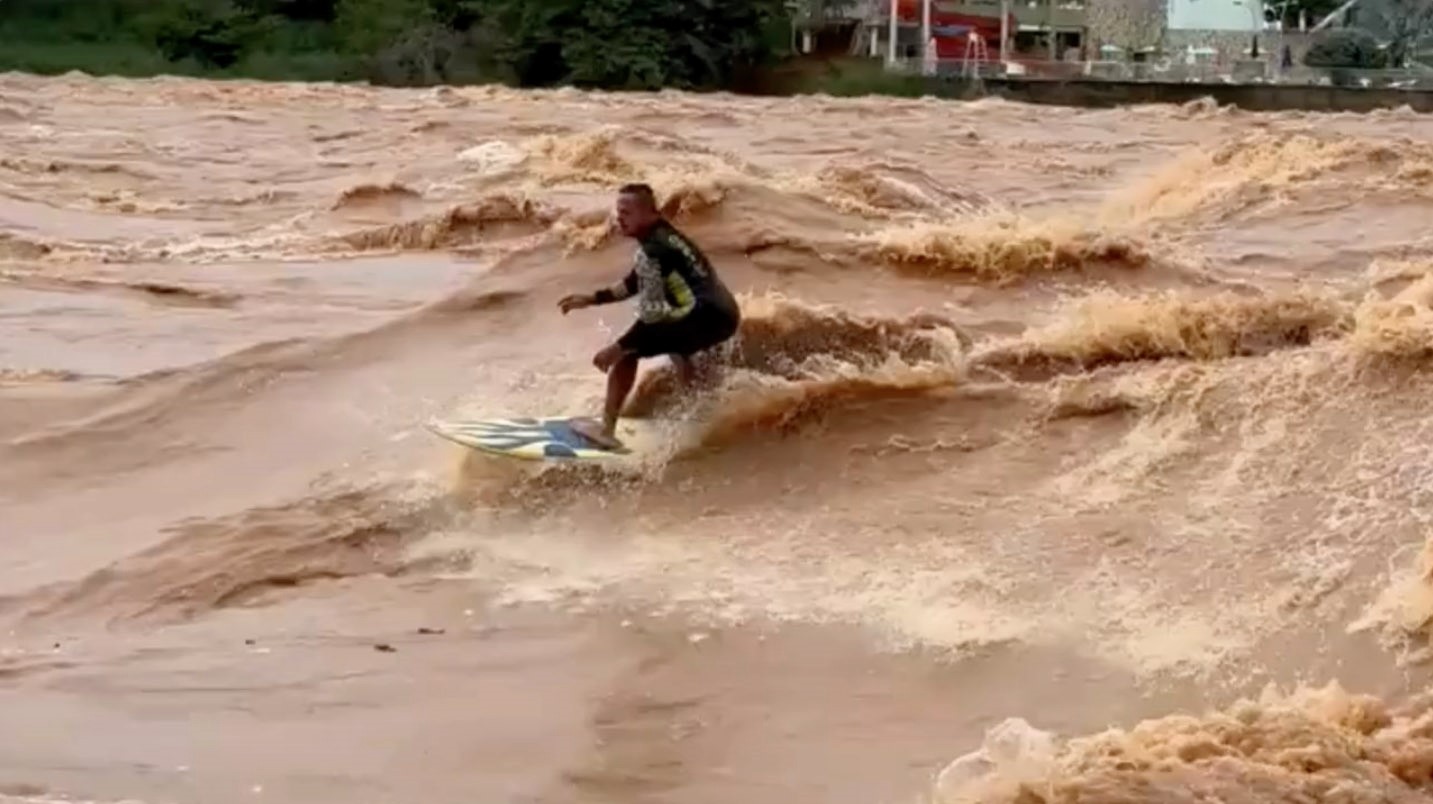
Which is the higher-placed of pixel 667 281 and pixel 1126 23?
pixel 667 281

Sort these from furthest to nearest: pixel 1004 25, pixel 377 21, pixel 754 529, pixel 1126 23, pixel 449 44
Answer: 1. pixel 1126 23
2. pixel 1004 25
3. pixel 377 21
4. pixel 449 44
5. pixel 754 529

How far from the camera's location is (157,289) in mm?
14492

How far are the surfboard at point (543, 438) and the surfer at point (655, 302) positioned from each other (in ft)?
0.21

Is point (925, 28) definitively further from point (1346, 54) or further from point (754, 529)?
point (754, 529)

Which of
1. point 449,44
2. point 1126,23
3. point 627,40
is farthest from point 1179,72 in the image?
point 449,44

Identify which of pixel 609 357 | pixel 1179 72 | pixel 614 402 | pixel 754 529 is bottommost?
pixel 1179 72

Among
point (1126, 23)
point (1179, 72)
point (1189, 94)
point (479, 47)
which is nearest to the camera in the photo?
point (1189, 94)

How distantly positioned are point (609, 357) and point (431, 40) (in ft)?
162

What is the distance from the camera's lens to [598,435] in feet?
30.5

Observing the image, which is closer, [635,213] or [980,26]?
[635,213]

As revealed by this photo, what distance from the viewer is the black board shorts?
9188mm

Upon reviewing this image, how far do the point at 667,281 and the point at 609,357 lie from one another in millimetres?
374

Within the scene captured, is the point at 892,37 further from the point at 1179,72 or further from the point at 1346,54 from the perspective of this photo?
the point at 1346,54

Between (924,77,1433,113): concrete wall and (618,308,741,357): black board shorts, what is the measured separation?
40378 millimetres
